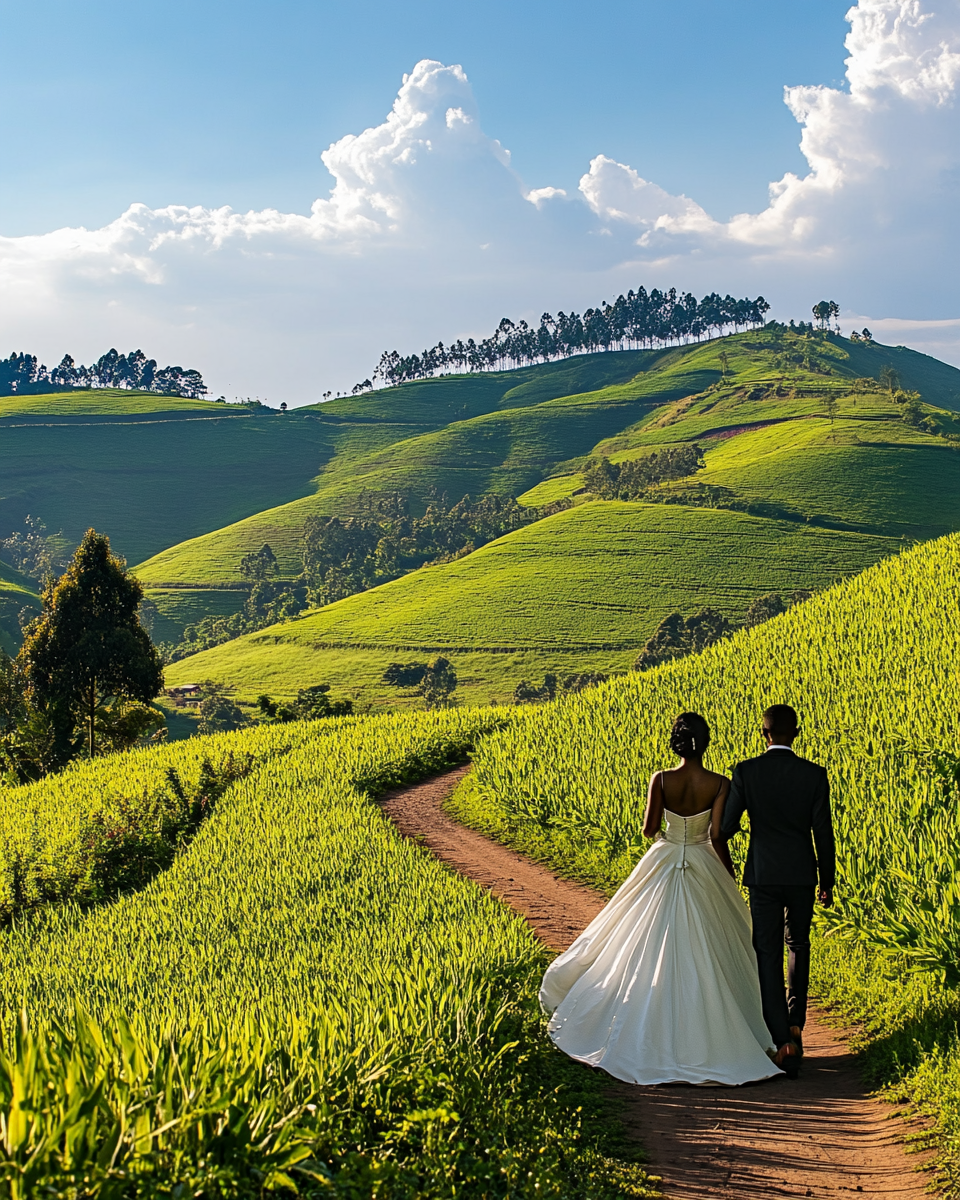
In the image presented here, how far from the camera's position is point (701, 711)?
19.3 meters

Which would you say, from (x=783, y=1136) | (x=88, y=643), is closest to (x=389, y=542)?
(x=88, y=643)

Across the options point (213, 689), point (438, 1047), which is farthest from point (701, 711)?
point (213, 689)

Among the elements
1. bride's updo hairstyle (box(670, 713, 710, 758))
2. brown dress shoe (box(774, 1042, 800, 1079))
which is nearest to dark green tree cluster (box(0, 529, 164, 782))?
bride's updo hairstyle (box(670, 713, 710, 758))

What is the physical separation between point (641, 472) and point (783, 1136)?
418ft

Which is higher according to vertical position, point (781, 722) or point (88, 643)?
point (781, 722)

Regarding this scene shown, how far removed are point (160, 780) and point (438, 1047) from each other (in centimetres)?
1949

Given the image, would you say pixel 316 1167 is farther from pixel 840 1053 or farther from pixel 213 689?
pixel 213 689

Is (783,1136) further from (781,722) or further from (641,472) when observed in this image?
(641,472)

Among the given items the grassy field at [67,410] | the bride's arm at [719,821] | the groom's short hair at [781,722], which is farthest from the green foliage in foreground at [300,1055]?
the grassy field at [67,410]

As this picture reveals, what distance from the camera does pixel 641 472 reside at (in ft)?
426

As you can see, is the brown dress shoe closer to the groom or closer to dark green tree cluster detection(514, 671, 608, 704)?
the groom

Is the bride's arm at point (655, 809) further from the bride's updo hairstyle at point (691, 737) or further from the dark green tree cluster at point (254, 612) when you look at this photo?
the dark green tree cluster at point (254, 612)

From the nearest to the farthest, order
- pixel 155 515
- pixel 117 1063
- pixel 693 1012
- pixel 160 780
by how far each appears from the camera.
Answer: pixel 117 1063 → pixel 693 1012 → pixel 160 780 → pixel 155 515

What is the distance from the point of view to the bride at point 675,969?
673 cm
